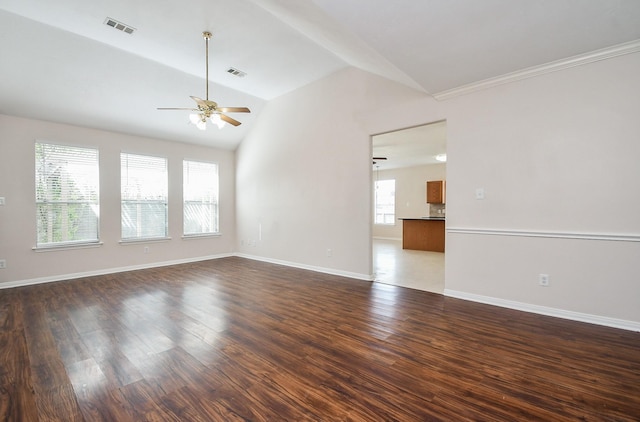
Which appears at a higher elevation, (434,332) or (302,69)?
(302,69)

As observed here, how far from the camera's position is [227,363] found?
2148 mm

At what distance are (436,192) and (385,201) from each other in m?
2.37

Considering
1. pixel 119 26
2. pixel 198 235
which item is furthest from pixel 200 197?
pixel 119 26

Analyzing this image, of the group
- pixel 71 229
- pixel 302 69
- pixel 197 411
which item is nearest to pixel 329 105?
pixel 302 69

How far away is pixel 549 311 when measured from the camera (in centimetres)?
305

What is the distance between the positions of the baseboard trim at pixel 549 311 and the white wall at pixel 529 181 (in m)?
0.02

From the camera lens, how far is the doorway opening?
16.2 ft

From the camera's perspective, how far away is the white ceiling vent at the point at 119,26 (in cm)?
339

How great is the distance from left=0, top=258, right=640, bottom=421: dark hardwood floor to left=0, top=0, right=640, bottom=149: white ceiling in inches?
108

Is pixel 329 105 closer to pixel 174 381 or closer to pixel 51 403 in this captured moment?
pixel 174 381

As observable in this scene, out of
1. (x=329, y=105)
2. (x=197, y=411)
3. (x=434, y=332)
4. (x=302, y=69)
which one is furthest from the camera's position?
(x=329, y=105)

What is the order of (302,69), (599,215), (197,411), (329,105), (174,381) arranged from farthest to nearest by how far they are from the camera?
(329,105) → (302,69) → (599,215) → (174,381) → (197,411)

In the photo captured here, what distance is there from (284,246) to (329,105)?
3.03m

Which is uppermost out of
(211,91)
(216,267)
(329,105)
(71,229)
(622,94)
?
(211,91)
